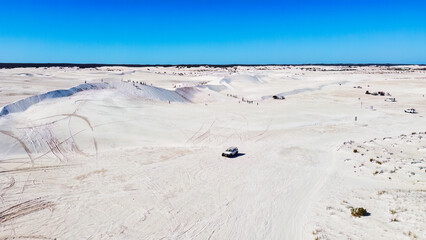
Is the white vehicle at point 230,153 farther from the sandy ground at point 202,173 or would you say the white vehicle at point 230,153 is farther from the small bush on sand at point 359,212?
the small bush on sand at point 359,212

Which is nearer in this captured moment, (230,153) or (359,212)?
(359,212)

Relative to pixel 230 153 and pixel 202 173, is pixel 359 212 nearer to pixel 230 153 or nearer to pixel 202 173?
pixel 202 173

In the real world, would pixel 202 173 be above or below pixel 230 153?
below

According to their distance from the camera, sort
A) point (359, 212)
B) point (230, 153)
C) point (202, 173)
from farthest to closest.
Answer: point (230, 153) → point (202, 173) → point (359, 212)

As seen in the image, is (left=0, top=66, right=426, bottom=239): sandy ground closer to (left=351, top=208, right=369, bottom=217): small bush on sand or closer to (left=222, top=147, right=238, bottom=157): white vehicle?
(left=351, top=208, right=369, bottom=217): small bush on sand

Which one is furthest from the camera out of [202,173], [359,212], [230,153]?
[230,153]

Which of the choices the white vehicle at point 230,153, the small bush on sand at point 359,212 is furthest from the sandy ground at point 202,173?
the white vehicle at point 230,153

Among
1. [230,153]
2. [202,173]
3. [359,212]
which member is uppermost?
[359,212]

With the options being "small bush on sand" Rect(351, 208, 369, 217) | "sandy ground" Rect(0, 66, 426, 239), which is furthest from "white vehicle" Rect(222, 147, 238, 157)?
"small bush on sand" Rect(351, 208, 369, 217)

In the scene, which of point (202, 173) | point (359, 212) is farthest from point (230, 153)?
point (359, 212)
